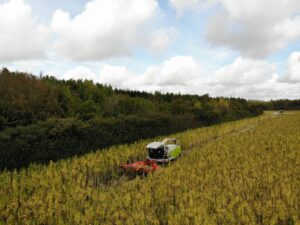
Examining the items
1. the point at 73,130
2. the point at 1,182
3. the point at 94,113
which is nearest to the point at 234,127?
the point at 94,113

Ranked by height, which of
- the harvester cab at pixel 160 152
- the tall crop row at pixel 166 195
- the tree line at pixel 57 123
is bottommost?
the tall crop row at pixel 166 195

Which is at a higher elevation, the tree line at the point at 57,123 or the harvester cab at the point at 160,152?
the tree line at the point at 57,123

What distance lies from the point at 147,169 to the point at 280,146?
33.9 feet

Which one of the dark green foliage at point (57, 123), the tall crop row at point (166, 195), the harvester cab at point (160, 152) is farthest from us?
the harvester cab at point (160, 152)

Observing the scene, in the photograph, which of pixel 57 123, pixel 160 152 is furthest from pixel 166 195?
pixel 57 123

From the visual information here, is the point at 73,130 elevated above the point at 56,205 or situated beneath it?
elevated above

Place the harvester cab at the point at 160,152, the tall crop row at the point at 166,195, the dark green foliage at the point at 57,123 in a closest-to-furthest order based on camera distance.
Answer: the tall crop row at the point at 166,195 < the dark green foliage at the point at 57,123 < the harvester cab at the point at 160,152

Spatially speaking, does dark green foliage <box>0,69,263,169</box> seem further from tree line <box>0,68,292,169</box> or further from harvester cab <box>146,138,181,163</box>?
harvester cab <box>146,138,181,163</box>

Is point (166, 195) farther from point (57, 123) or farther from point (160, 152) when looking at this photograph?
point (57, 123)

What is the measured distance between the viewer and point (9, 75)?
2355 centimetres

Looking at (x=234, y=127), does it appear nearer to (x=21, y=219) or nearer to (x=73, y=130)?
(x=73, y=130)

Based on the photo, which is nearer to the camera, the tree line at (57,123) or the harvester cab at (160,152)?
the tree line at (57,123)

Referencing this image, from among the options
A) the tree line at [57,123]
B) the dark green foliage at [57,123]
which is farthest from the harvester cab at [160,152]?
the tree line at [57,123]

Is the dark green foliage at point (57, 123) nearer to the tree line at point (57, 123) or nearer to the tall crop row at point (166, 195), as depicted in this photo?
the tree line at point (57, 123)
